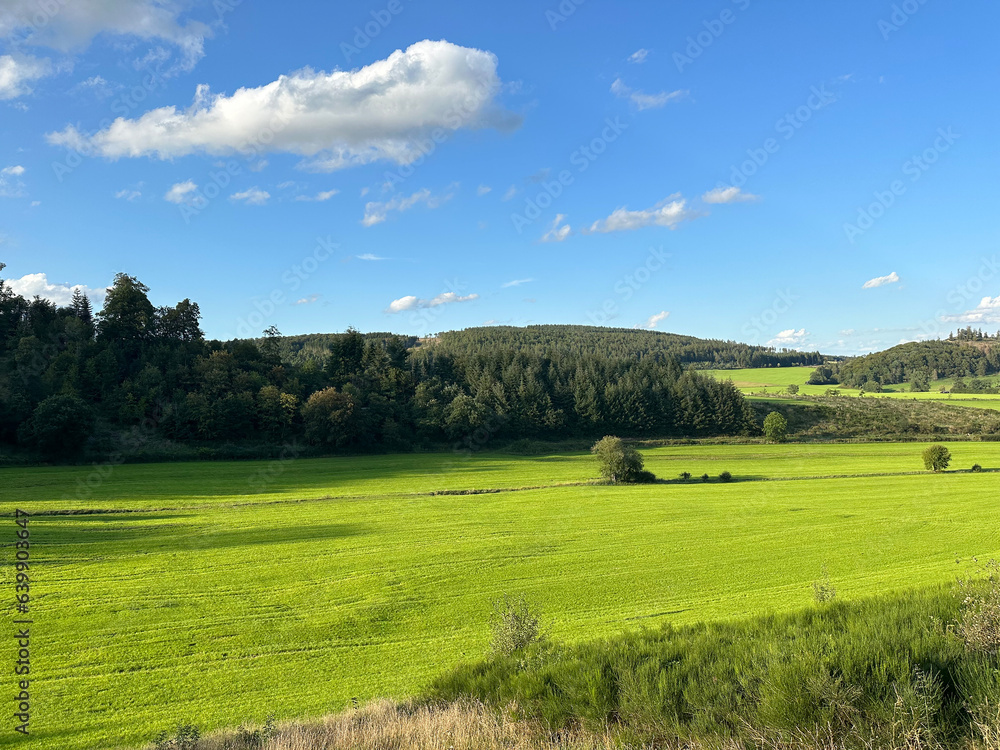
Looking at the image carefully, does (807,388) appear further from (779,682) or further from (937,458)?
(779,682)

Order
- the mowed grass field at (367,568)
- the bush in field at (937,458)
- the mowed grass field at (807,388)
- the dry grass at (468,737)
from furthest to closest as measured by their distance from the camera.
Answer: the mowed grass field at (807,388)
the bush in field at (937,458)
the mowed grass field at (367,568)
the dry grass at (468,737)

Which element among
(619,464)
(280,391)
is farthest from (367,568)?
(280,391)

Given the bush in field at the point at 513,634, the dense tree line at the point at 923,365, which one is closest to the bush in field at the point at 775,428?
the dense tree line at the point at 923,365

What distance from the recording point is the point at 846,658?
6613mm

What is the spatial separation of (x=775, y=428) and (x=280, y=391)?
243 ft

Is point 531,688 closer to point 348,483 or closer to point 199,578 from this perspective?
point 199,578

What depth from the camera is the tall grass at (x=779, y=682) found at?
5840mm

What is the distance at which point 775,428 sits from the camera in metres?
87.2

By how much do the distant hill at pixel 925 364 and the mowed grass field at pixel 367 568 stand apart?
122 metres

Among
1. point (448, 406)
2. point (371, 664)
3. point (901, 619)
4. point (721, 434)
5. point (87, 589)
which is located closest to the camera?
point (901, 619)

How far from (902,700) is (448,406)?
80.3m

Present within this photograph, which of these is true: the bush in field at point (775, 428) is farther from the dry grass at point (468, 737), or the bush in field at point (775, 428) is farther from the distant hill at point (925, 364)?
the dry grass at point (468, 737)

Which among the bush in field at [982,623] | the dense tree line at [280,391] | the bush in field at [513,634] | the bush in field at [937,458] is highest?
the dense tree line at [280,391]

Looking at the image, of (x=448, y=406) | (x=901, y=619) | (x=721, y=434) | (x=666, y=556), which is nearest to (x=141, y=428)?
(x=448, y=406)
